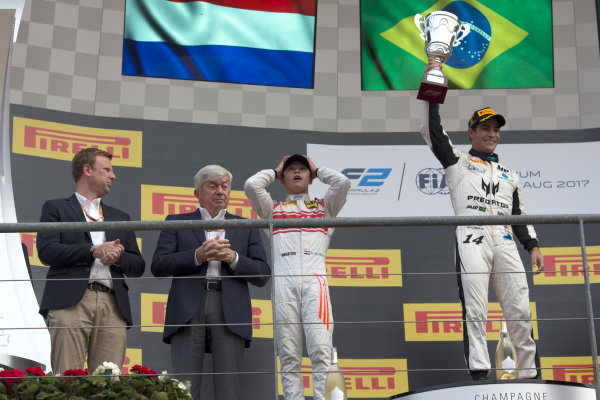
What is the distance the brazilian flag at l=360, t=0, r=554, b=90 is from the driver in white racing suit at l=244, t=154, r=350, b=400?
216 cm

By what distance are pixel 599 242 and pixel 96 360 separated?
326 centimetres

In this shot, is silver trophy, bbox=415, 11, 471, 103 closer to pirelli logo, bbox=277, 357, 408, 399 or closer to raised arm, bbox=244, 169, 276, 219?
raised arm, bbox=244, 169, 276, 219

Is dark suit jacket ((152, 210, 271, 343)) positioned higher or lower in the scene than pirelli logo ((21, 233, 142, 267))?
lower

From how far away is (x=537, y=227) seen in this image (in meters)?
5.75

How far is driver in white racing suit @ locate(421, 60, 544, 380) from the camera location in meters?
4.05

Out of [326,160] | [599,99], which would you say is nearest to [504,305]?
[326,160]

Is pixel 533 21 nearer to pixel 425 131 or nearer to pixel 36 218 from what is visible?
pixel 425 131

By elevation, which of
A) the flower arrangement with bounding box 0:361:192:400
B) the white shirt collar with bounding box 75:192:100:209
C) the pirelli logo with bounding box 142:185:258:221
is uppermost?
the pirelli logo with bounding box 142:185:258:221

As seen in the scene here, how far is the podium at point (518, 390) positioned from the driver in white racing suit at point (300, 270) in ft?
2.20

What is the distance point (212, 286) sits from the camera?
152 inches

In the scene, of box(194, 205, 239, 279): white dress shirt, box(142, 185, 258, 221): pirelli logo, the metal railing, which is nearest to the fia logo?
box(142, 185, 258, 221): pirelli logo

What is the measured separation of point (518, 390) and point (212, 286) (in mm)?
1260

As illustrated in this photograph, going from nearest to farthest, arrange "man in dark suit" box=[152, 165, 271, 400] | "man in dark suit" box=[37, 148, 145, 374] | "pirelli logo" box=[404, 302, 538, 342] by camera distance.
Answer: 1. "man in dark suit" box=[37, 148, 145, 374]
2. "man in dark suit" box=[152, 165, 271, 400]
3. "pirelli logo" box=[404, 302, 538, 342]

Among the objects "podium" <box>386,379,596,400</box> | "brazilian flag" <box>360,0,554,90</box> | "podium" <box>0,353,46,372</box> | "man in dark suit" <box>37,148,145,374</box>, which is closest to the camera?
"podium" <box>386,379,596,400</box>
